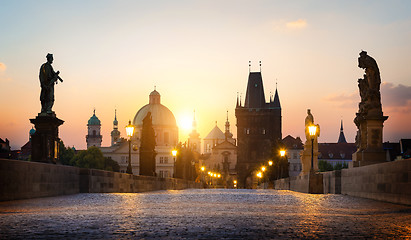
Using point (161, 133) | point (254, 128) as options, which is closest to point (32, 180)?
point (254, 128)

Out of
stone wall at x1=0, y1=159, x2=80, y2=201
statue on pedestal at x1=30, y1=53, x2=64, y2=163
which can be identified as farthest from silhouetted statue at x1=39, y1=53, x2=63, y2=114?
stone wall at x1=0, y1=159, x2=80, y2=201

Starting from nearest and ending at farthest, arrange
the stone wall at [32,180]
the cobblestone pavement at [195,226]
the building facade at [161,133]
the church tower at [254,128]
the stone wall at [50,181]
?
the cobblestone pavement at [195,226] < the stone wall at [32,180] < the stone wall at [50,181] < the church tower at [254,128] < the building facade at [161,133]

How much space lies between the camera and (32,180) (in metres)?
15.1

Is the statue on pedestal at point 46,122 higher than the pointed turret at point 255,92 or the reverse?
the reverse

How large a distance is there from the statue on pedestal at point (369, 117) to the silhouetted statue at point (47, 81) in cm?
1054

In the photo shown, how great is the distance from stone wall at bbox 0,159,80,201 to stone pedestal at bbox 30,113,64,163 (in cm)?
264

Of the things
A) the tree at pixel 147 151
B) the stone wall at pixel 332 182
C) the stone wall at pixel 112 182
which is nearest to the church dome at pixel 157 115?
the tree at pixel 147 151

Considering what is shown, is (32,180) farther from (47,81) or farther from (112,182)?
(112,182)

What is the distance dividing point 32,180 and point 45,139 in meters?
6.71

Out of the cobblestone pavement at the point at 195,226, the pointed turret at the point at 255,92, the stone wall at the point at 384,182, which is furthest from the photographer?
the pointed turret at the point at 255,92

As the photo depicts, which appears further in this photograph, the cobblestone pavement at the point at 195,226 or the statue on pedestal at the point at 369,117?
the statue on pedestal at the point at 369,117

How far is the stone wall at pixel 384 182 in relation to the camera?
499 inches

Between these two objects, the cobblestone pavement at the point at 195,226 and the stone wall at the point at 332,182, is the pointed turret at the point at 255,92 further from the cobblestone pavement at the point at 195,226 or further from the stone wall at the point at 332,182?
the cobblestone pavement at the point at 195,226

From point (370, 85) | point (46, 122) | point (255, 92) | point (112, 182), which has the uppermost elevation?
point (255, 92)
